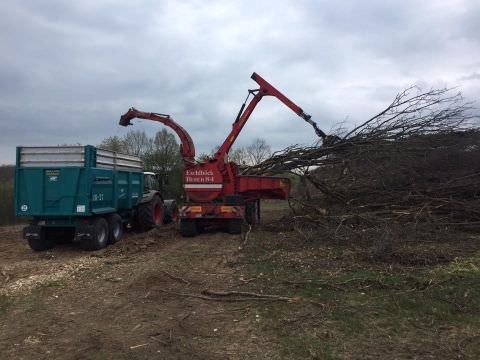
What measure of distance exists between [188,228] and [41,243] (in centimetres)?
393

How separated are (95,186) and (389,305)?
8282mm

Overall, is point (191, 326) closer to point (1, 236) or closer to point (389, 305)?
point (389, 305)

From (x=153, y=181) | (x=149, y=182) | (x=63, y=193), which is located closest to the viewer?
(x=63, y=193)

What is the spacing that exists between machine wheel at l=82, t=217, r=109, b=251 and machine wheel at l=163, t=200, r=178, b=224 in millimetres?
6435

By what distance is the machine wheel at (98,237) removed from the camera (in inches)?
488

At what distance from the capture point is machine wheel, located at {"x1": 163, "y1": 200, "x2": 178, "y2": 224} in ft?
64.2

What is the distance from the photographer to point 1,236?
1788 cm

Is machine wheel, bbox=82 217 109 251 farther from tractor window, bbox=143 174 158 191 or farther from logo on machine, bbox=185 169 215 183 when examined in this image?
tractor window, bbox=143 174 158 191

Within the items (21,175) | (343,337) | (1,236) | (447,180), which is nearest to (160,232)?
(21,175)

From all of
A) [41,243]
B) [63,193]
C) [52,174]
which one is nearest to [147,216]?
[41,243]

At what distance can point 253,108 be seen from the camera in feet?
51.5

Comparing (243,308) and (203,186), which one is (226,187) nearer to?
(203,186)

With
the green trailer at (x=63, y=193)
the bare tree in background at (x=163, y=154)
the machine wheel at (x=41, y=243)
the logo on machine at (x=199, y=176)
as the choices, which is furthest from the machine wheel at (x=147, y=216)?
the bare tree in background at (x=163, y=154)

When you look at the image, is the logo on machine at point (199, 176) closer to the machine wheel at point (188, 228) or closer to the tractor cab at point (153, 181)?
the machine wheel at point (188, 228)
